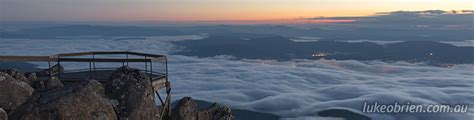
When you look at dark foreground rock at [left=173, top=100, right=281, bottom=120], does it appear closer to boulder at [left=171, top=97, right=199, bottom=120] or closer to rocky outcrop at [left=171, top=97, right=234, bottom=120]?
rocky outcrop at [left=171, top=97, right=234, bottom=120]

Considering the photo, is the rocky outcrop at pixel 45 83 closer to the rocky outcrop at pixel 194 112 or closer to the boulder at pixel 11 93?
the boulder at pixel 11 93

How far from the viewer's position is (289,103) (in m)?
185

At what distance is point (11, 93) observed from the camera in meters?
14.4

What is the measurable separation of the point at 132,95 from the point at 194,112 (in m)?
6.58

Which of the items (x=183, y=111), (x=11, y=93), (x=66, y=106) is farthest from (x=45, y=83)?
(x=183, y=111)

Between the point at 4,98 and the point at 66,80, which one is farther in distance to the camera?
the point at 66,80

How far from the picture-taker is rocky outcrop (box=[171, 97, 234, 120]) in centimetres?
2167

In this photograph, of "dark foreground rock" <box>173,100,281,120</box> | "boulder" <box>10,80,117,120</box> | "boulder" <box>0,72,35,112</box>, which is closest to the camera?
"boulder" <box>10,80,117,120</box>

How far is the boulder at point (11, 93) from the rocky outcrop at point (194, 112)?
26.8 feet

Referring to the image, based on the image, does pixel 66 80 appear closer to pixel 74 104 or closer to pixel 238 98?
pixel 74 104

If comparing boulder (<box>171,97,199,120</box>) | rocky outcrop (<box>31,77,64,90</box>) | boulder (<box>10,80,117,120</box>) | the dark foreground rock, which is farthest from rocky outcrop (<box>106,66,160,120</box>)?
the dark foreground rock

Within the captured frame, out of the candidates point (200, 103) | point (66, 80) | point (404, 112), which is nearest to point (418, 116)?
point (404, 112)

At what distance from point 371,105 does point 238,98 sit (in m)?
60.0

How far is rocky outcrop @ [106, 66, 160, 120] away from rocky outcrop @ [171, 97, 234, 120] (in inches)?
155
